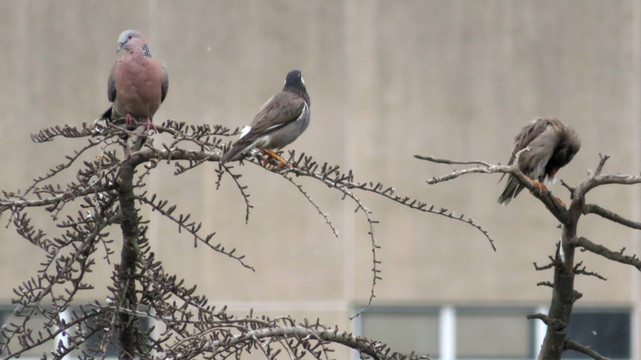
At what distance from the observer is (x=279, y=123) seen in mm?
4762

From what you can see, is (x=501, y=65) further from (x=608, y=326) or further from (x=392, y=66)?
(x=608, y=326)

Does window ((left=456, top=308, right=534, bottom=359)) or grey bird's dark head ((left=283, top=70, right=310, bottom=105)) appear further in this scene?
window ((left=456, top=308, right=534, bottom=359))

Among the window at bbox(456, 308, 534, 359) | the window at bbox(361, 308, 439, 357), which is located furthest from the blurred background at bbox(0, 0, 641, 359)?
the window at bbox(456, 308, 534, 359)

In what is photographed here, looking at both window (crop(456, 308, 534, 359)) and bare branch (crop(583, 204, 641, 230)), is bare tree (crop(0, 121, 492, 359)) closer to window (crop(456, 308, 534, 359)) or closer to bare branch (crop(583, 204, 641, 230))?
bare branch (crop(583, 204, 641, 230))

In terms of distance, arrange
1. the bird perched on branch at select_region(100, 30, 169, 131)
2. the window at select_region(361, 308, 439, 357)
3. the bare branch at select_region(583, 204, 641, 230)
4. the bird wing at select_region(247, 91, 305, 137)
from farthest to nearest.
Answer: the window at select_region(361, 308, 439, 357), the bird perched on branch at select_region(100, 30, 169, 131), the bird wing at select_region(247, 91, 305, 137), the bare branch at select_region(583, 204, 641, 230)

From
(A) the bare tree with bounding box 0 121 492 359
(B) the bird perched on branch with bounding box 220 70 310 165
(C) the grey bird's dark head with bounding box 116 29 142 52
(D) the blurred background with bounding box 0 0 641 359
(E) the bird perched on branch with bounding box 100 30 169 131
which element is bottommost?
(A) the bare tree with bounding box 0 121 492 359

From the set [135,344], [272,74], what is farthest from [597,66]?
[135,344]

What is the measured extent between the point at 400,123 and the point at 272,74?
Answer: 1.21m

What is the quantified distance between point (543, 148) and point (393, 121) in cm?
455

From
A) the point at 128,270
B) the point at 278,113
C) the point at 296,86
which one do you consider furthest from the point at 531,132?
the point at 128,270

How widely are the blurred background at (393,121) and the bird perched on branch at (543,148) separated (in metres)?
4.23

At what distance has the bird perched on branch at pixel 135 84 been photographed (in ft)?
16.7

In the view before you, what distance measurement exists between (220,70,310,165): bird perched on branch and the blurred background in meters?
4.89

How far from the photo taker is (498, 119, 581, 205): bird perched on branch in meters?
5.71
